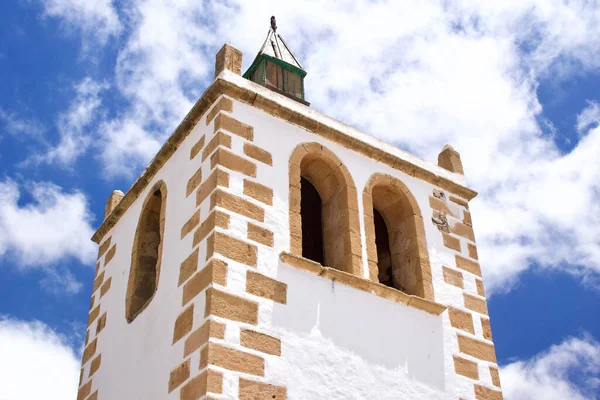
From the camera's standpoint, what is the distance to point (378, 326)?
8859mm

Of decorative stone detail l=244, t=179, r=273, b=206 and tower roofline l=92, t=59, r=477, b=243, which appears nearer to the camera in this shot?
decorative stone detail l=244, t=179, r=273, b=206

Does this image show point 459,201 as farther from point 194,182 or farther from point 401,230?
point 194,182

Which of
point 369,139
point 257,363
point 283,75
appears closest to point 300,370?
point 257,363

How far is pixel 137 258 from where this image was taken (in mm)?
10102

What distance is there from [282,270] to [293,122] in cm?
221

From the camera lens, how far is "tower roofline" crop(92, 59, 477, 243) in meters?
9.62

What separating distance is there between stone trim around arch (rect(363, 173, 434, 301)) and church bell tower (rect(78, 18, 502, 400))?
0.06 ft

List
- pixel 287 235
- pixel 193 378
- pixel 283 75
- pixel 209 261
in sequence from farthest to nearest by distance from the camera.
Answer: pixel 283 75, pixel 287 235, pixel 209 261, pixel 193 378

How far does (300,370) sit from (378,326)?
4.12ft

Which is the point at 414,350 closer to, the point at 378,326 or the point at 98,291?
the point at 378,326

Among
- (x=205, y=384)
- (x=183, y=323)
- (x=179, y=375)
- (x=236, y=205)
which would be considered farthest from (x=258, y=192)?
(x=205, y=384)

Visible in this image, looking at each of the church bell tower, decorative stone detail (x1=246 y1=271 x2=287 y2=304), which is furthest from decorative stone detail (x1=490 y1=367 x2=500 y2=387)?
decorative stone detail (x1=246 y1=271 x2=287 y2=304)

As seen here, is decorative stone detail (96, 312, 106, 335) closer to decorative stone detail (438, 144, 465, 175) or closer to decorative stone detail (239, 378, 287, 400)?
decorative stone detail (239, 378, 287, 400)

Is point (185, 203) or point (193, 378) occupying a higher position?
point (185, 203)
